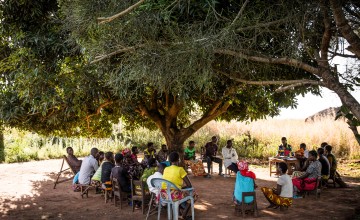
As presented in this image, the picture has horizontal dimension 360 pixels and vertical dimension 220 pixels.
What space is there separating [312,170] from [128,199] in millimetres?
4809

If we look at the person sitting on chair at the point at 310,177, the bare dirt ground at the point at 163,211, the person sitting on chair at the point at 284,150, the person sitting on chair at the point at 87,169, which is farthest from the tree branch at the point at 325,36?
the person sitting on chair at the point at 284,150

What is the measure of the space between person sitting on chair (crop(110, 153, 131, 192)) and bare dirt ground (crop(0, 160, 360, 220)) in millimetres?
564

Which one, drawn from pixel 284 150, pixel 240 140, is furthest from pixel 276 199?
pixel 240 140

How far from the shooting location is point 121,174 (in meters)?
9.06

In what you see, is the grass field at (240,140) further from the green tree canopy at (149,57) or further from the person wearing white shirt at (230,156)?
the person wearing white shirt at (230,156)

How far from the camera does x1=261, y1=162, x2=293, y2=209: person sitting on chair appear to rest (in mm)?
8641

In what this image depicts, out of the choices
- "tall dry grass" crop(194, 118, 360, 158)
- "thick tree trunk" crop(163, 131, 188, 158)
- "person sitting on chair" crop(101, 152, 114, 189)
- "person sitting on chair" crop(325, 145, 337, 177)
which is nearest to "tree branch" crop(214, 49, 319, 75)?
"person sitting on chair" crop(101, 152, 114, 189)

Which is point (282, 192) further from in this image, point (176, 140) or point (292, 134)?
point (292, 134)

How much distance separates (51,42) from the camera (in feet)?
32.4

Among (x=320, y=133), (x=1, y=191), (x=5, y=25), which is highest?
(x=5, y=25)

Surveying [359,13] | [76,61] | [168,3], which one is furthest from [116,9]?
[359,13]

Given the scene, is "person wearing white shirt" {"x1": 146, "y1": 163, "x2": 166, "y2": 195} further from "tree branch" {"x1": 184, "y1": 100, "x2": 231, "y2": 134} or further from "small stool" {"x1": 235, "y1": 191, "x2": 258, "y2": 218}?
"tree branch" {"x1": 184, "y1": 100, "x2": 231, "y2": 134}

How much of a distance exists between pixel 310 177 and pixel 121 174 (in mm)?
4988

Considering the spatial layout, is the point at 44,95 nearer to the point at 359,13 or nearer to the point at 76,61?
the point at 76,61
